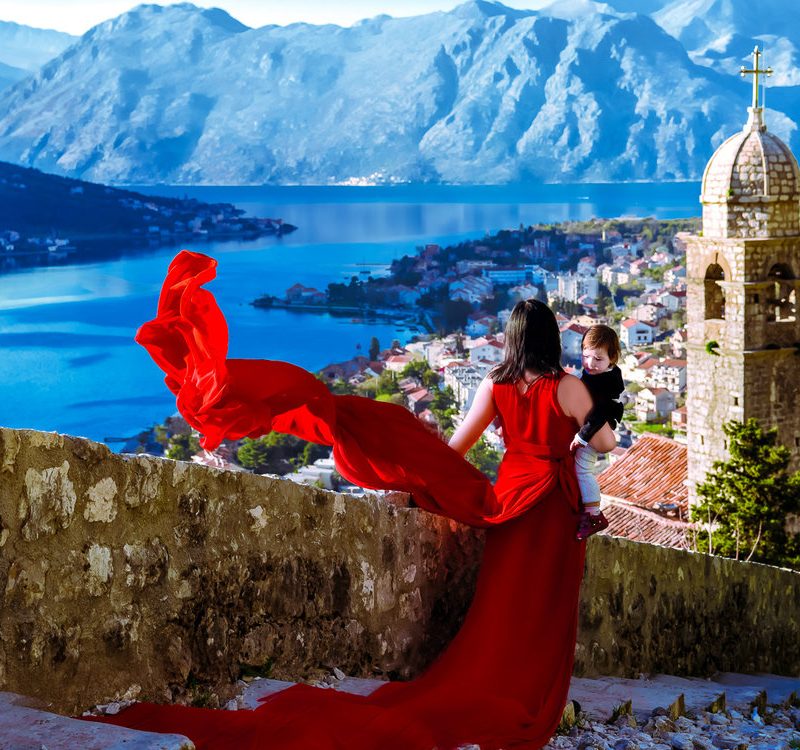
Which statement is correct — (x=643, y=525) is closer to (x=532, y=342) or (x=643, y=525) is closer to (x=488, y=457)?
(x=488, y=457)

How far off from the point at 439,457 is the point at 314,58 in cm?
9963

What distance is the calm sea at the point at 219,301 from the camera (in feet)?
152

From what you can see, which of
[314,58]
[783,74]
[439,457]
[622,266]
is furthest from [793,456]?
[314,58]

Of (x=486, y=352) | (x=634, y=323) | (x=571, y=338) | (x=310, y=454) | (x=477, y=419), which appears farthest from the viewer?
(x=634, y=323)

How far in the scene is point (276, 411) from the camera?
3.26 metres

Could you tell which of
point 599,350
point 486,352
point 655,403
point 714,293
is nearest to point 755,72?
point 714,293

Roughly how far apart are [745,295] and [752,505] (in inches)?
188

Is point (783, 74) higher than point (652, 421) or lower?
higher

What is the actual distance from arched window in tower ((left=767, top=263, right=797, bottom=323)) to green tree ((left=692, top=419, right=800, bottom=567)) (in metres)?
3.62

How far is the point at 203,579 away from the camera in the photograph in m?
2.97

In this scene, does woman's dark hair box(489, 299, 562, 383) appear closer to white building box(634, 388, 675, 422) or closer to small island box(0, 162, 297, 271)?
white building box(634, 388, 675, 422)

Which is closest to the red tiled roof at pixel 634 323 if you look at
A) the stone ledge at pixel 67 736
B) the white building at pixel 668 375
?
the white building at pixel 668 375

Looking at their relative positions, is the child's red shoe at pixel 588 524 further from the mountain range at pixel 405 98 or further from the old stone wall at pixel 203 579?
the mountain range at pixel 405 98

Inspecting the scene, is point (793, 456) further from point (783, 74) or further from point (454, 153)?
point (454, 153)
